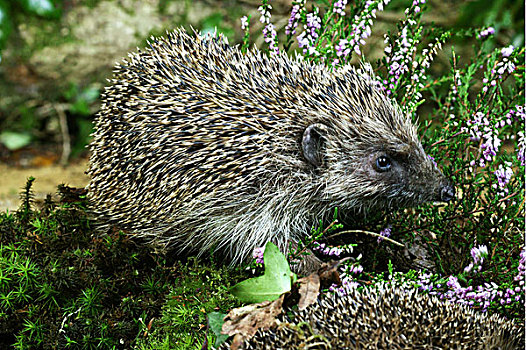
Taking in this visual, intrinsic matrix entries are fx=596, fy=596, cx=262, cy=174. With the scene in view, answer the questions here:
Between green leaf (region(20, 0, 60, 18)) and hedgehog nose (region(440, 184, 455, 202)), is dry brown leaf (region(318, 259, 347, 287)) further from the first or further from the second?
green leaf (region(20, 0, 60, 18))

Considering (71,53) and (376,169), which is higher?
(71,53)

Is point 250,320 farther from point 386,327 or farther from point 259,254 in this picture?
point 259,254

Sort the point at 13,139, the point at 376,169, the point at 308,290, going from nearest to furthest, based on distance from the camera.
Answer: the point at 308,290
the point at 376,169
the point at 13,139

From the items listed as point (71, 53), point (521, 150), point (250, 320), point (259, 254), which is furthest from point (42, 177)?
point (521, 150)

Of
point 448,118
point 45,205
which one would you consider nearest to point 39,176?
point 45,205

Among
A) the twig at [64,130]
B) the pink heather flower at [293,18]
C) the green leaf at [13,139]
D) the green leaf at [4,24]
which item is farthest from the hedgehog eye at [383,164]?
the green leaf at [13,139]

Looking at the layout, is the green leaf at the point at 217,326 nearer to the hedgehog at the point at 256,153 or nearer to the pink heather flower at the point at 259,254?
the pink heather flower at the point at 259,254

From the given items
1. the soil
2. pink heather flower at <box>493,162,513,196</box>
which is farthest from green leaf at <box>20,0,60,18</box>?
pink heather flower at <box>493,162,513,196</box>
